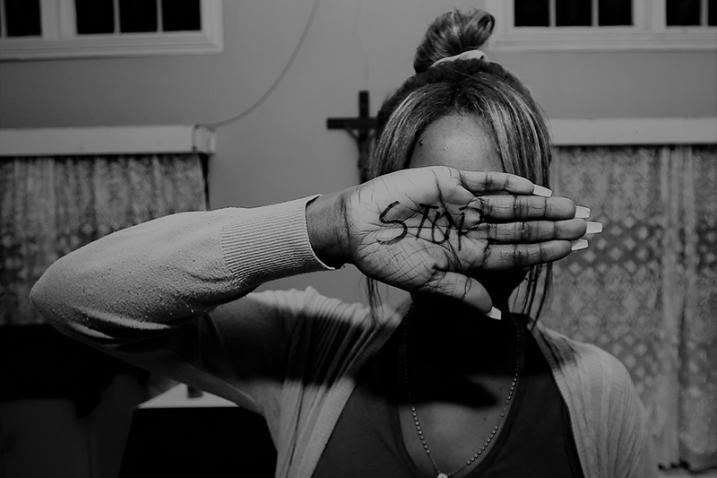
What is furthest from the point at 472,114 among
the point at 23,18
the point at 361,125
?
the point at 23,18

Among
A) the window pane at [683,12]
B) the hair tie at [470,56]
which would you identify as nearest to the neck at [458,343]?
the hair tie at [470,56]

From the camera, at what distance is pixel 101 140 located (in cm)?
272

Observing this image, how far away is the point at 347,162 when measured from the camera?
116 inches

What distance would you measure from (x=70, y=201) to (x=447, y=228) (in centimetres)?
262

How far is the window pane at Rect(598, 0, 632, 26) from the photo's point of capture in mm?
3059

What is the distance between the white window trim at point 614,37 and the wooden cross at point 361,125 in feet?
2.25

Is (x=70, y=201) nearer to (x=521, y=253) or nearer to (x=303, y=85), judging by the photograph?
(x=303, y=85)

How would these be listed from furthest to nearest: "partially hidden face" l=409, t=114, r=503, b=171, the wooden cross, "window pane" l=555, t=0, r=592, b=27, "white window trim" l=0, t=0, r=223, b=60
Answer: "window pane" l=555, t=0, r=592, b=27 → "white window trim" l=0, t=0, r=223, b=60 → the wooden cross → "partially hidden face" l=409, t=114, r=503, b=171

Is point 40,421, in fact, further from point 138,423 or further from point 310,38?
point 310,38

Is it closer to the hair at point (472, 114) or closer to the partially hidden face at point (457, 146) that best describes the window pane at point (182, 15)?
the hair at point (472, 114)

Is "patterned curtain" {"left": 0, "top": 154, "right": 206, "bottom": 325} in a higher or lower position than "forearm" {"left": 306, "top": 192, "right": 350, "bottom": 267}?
lower

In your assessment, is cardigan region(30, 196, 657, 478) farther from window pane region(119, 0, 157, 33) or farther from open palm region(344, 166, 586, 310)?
window pane region(119, 0, 157, 33)

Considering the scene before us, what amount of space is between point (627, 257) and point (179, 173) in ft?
6.99

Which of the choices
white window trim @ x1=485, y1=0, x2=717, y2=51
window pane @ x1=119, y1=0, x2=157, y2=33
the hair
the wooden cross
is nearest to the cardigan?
the hair
